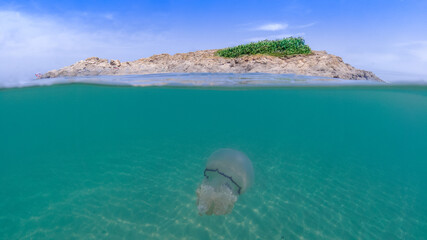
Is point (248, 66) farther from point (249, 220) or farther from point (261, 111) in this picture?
point (261, 111)

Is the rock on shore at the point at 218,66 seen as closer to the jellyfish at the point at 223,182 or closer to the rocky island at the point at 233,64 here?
the rocky island at the point at 233,64

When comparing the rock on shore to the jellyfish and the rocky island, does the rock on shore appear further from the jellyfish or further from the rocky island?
the jellyfish

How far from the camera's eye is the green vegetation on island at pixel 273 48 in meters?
18.6

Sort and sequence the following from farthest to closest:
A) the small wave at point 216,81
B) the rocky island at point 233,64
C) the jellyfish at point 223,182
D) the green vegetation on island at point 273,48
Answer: the green vegetation on island at point 273,48 → the rocky island at point 233,64 → the small wave at point 216,81 → the jellyfish at point 223,182

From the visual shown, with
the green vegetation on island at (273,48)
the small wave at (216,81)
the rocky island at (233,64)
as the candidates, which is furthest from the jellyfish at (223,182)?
the green vegetation on island at (273,48)

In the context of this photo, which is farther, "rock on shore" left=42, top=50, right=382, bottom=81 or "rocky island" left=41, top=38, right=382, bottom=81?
"rocky island" left=41, top=38, right=382, bottom=81

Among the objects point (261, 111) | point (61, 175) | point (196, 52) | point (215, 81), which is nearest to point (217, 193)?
point (61, 175)

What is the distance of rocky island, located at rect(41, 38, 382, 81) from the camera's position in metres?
16.1

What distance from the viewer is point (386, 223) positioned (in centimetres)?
665

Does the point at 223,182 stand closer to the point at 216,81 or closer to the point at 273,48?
the point at 216,81

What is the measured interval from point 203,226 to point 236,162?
82.8 inches

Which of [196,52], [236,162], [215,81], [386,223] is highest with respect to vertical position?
[196,52]

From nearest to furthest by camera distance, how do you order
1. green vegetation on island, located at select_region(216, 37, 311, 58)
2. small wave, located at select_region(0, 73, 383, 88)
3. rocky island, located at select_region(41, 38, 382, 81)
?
small wave, located at select_region(0, 73, 383, 88), rocky island, located at select_region(41, 38, 382, 81), green vegetation on island, located at select_region(216, 37, 311, 58)

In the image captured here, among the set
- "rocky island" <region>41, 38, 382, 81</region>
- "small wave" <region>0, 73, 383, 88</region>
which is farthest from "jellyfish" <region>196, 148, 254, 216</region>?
"rocky island" <region>41, 38, 382, 81</region>
